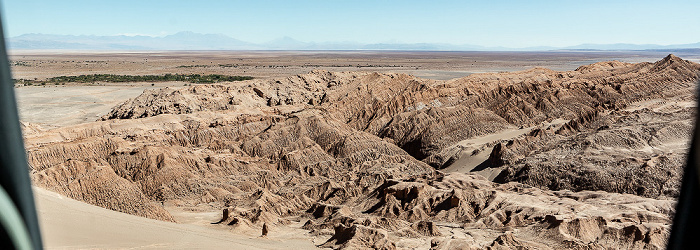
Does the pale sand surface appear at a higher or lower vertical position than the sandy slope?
lower

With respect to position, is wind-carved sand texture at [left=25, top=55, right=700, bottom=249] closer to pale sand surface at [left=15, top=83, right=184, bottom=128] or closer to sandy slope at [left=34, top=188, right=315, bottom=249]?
sandy slope at [left=34, top=188, right=315, bottom=249]

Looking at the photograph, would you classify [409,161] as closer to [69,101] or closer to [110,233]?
[110,233]

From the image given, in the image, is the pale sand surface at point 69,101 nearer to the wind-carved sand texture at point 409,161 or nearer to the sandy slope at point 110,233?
the wind-carved sand texture at point 409,161

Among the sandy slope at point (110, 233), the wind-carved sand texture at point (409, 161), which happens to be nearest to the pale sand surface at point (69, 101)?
the wind-carved sand texture at point (409, 161)

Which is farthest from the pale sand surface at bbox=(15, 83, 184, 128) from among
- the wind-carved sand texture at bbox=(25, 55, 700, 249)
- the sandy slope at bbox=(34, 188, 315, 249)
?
the sandy slope at bbox=(34, 188, 315, 249)

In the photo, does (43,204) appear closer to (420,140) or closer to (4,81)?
(4,81)

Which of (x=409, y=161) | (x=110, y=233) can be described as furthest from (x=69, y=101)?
(x=110, y=233)
